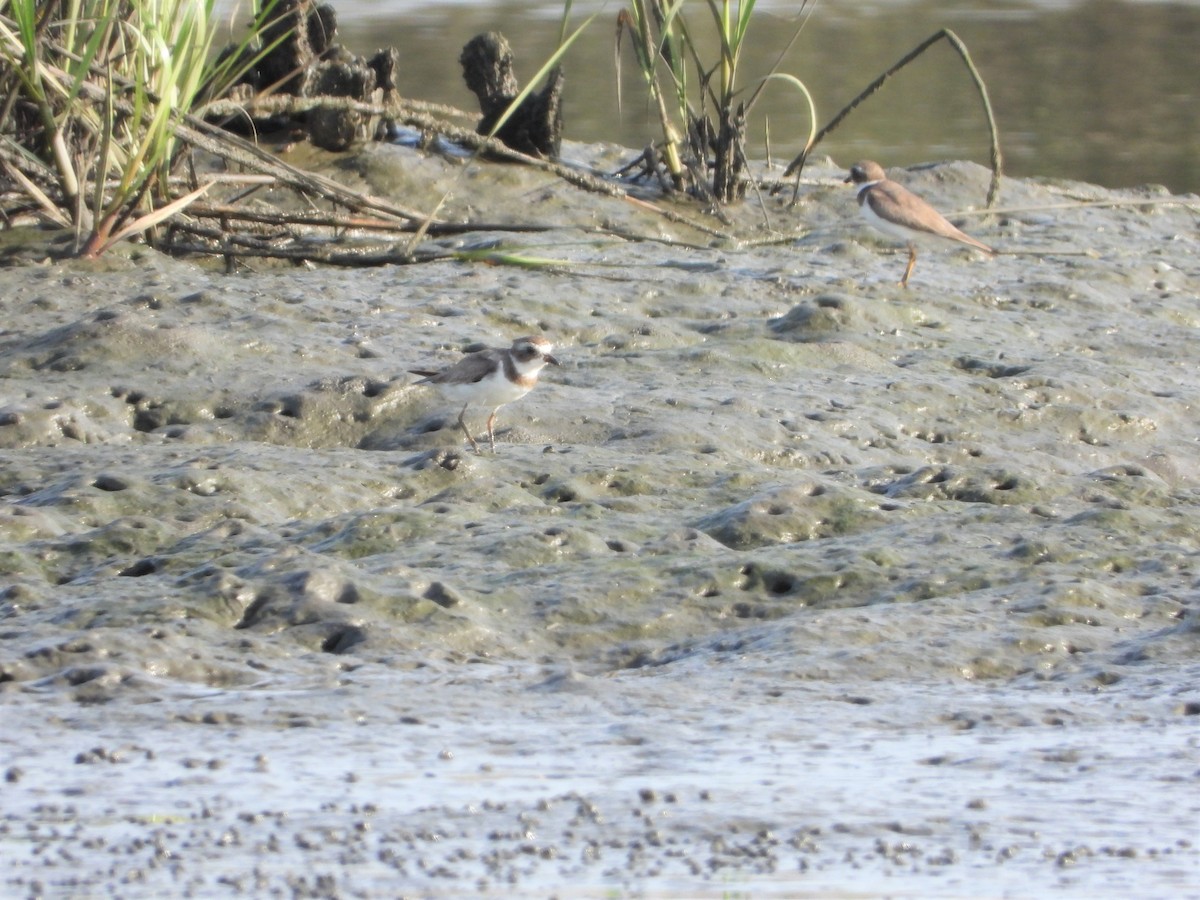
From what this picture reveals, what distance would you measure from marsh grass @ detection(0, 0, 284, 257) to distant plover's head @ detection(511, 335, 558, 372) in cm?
208

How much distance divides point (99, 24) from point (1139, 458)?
424cm

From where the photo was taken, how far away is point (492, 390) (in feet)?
18.9

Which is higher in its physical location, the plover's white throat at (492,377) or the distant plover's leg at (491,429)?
the plover's white throat at (492,377)

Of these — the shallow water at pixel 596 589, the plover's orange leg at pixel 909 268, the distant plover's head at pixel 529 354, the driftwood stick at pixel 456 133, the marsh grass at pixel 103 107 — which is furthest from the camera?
the driftwood stick at pixel 456 133

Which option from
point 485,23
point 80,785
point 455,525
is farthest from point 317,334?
point 485,23

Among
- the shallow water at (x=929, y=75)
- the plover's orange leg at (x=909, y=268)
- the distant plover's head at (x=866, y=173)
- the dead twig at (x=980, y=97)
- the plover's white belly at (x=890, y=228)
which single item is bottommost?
the shallow water at (x=929, y=75)

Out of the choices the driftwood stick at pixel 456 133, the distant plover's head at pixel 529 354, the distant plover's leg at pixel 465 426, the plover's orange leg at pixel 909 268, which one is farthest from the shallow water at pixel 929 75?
the distant plover's leg at pixel 465 426

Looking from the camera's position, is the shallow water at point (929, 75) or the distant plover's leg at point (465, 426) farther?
the shallow water at point (929, 75)

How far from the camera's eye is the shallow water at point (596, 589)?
10.3 feet

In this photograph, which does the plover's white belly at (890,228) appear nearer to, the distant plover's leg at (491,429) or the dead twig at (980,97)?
the dead twig at (980,97)

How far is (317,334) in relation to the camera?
6863mm

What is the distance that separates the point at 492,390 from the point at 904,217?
142 inches

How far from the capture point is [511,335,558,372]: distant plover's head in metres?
5.90

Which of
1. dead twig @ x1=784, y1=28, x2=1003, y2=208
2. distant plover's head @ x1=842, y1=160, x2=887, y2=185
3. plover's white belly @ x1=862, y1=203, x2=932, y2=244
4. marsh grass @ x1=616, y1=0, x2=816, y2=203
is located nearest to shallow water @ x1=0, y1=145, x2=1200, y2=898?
plover's white belly @ x1=862, y1=203, x2=932, y2=244
